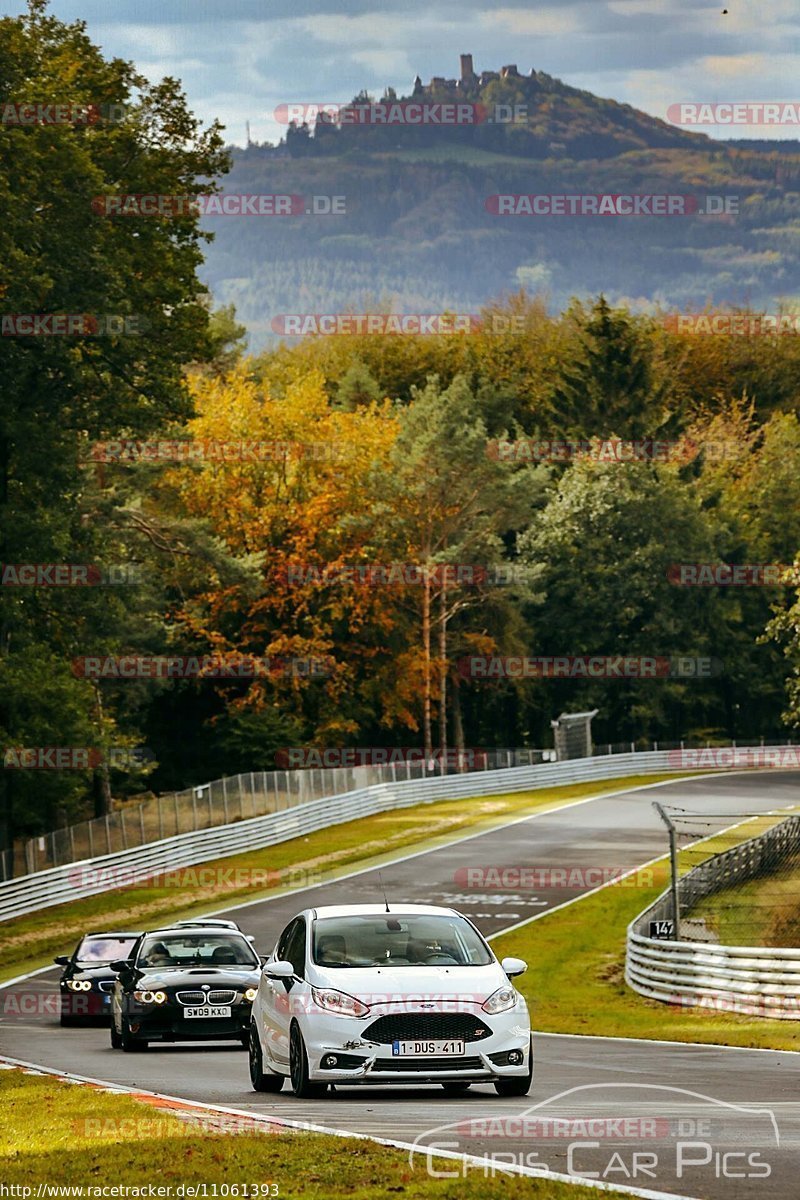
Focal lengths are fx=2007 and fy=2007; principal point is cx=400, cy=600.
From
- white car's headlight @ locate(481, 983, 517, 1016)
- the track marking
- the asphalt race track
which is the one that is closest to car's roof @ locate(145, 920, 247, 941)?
the asphalt race track

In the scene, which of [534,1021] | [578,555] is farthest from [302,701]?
[534,1021]

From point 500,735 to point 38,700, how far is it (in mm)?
53492

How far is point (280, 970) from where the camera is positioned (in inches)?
587

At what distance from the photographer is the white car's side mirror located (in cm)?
1479

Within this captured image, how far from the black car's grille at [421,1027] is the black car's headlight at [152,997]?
732cm

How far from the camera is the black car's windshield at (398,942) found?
14.8m

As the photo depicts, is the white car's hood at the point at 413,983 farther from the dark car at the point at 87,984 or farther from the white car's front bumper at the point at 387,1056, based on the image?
the dark car at the point at 87,984

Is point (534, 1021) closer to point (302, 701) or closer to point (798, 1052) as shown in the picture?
point (798, 1052)

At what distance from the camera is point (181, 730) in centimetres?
7819

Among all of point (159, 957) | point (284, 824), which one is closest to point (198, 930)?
point (159, 957)

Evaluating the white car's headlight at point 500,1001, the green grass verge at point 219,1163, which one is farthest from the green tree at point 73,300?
the green grass verge at point 219,1163

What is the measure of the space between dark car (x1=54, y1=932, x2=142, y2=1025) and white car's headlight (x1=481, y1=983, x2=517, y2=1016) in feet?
45.6

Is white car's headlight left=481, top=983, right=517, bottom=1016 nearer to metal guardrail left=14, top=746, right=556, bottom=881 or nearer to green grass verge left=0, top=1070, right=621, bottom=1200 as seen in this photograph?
green grass verge left=0, top=1070, right=621, bottom=1200

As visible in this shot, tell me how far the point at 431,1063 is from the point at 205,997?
7341 millimetres
